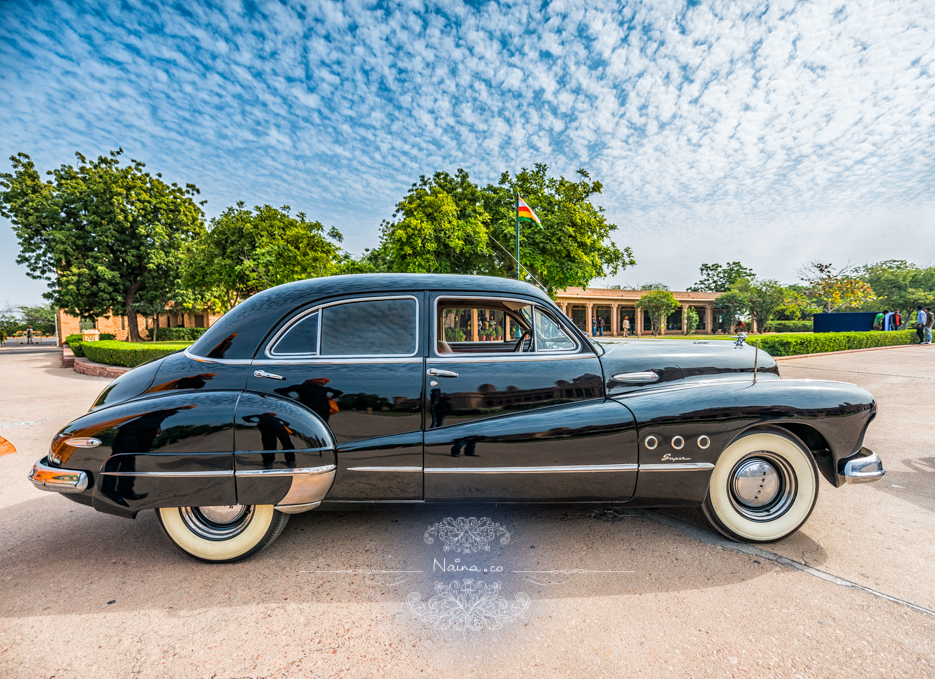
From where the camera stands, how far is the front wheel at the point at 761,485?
7.91 ft

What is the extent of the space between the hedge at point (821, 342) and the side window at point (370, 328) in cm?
1359

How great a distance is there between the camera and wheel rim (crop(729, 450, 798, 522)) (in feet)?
7.99

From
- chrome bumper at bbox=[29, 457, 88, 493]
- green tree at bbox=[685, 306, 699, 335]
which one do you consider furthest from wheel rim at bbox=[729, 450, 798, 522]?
green tree at bbox=[685, 306, 699, 335]

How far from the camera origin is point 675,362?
108 inches

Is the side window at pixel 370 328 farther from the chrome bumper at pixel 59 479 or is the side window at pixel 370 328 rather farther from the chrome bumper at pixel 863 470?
the chrome bumper at pixel 863 470

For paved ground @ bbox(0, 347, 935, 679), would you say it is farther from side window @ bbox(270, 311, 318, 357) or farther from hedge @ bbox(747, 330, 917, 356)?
hedge @ bbox(747, 330, 917, 356)

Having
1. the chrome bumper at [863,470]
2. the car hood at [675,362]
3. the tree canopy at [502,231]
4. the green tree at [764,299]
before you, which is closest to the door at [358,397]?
the car hood at [675,362]

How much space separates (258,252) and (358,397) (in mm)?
15045

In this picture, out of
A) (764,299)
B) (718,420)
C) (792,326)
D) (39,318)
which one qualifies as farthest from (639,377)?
(39,318)

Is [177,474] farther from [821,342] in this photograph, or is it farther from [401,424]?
[821,342]

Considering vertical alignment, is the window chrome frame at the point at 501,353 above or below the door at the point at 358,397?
above

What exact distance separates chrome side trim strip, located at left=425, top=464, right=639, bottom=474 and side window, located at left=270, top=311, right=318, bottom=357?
1029 millimetres

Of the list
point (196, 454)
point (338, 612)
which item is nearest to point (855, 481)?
point (338, 612)

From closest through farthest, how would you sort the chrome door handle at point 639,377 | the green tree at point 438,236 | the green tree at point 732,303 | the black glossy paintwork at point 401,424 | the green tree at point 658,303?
1. the black glossy paintwork at point 401,424
2. the chrome door handle at point 639,377
3. the green tree at point 438,236
4. the green tree at point 732,303
5. the green tree at point 658,303
